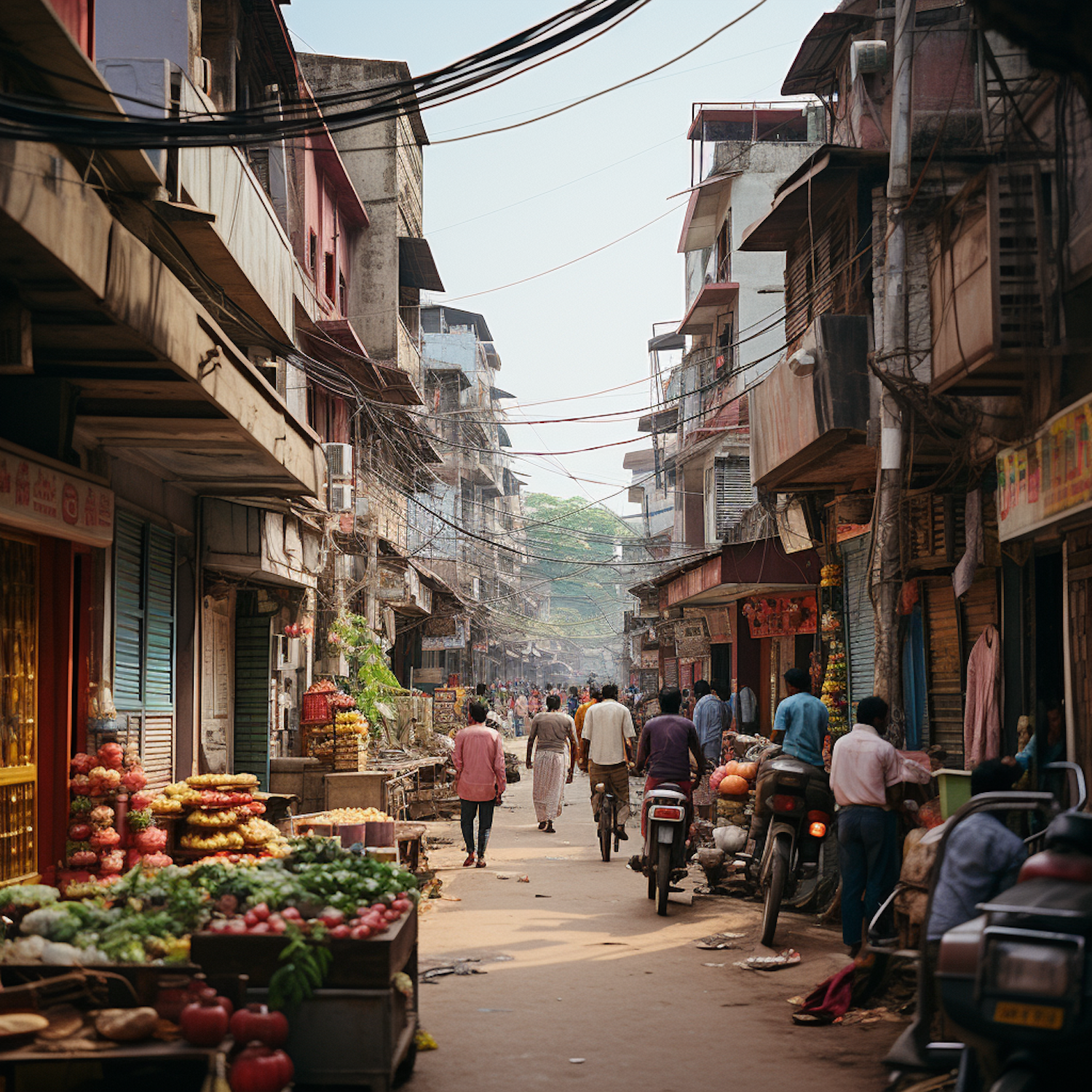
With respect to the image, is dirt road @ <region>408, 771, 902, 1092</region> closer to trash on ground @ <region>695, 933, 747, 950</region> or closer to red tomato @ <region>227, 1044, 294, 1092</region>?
trash on ground @ <region>695, 933, 747, 950</region>

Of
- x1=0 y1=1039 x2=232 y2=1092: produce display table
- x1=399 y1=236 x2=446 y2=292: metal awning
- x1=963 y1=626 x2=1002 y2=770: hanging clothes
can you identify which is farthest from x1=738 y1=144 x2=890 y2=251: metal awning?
x1=399 y1=236 x2=446 y2=292: metal awning

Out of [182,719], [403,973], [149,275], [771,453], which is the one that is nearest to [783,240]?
[771,453]

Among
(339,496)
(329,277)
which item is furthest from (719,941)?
(329,277)

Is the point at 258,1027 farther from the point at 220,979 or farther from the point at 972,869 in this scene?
the point at 972,869

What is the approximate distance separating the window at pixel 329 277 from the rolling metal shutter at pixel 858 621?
474 inches

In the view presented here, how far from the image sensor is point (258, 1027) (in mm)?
4930

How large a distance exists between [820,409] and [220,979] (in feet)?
30.4

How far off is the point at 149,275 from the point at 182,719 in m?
7.28

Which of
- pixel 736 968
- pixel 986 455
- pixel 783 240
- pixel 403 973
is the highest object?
pixel 783 240

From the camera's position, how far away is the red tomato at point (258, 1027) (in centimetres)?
491

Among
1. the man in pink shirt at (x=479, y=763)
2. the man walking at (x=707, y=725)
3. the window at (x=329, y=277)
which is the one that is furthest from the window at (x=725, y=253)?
the man in pink shirt at (x=479, y=763)

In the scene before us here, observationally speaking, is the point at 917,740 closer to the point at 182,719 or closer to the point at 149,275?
the point at 182,719

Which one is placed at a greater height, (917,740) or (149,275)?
(149,275)

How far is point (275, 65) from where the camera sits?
1756 centimetres
